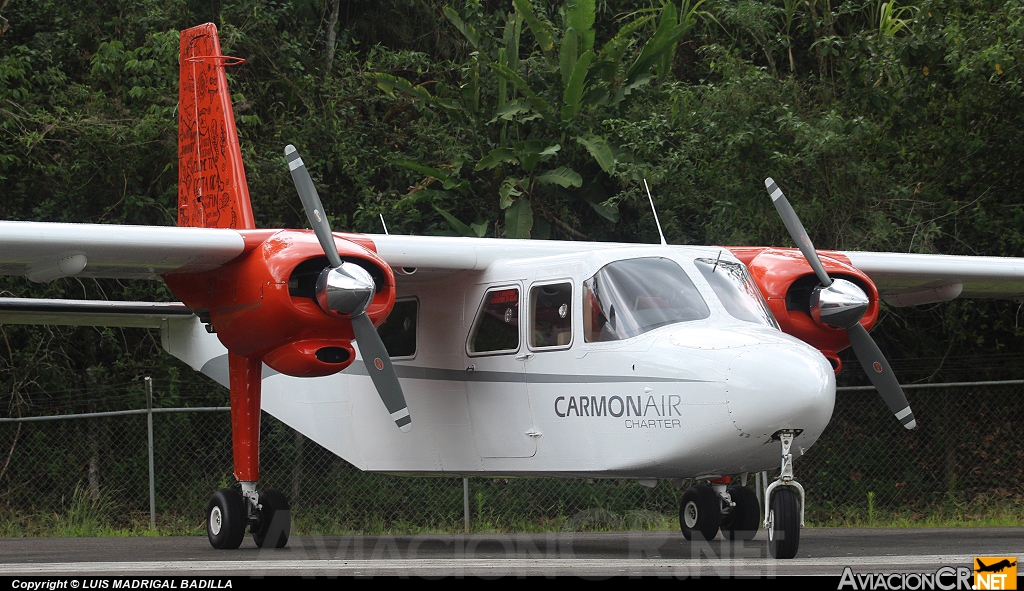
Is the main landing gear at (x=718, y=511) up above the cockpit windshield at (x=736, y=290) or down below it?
below

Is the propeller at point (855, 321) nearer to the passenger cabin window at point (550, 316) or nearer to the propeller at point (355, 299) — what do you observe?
the passenger cabin window at point (550, 316)

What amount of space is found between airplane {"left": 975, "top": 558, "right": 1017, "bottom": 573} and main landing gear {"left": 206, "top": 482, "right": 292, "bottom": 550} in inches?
236

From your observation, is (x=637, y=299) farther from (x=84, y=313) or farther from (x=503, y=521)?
(x=503, y=521)

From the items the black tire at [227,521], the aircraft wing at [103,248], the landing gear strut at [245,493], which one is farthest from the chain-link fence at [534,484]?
the aircraft wing at [103,248]

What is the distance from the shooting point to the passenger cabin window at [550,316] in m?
9.27

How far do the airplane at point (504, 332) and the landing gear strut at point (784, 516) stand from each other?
1cm

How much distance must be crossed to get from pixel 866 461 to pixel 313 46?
10921 millimetres

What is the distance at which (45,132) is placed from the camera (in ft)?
52.7

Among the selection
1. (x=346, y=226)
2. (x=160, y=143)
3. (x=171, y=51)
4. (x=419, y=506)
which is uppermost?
(x=171, y=51)

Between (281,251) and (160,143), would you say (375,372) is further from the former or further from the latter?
(160,143)

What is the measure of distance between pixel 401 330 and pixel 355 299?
2149 mm

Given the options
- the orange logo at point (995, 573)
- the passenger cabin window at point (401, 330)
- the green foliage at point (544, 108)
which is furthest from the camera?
the green foliage at point (544, 108)

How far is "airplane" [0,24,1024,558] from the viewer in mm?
8125

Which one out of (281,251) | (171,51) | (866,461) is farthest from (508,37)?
(281,251)
